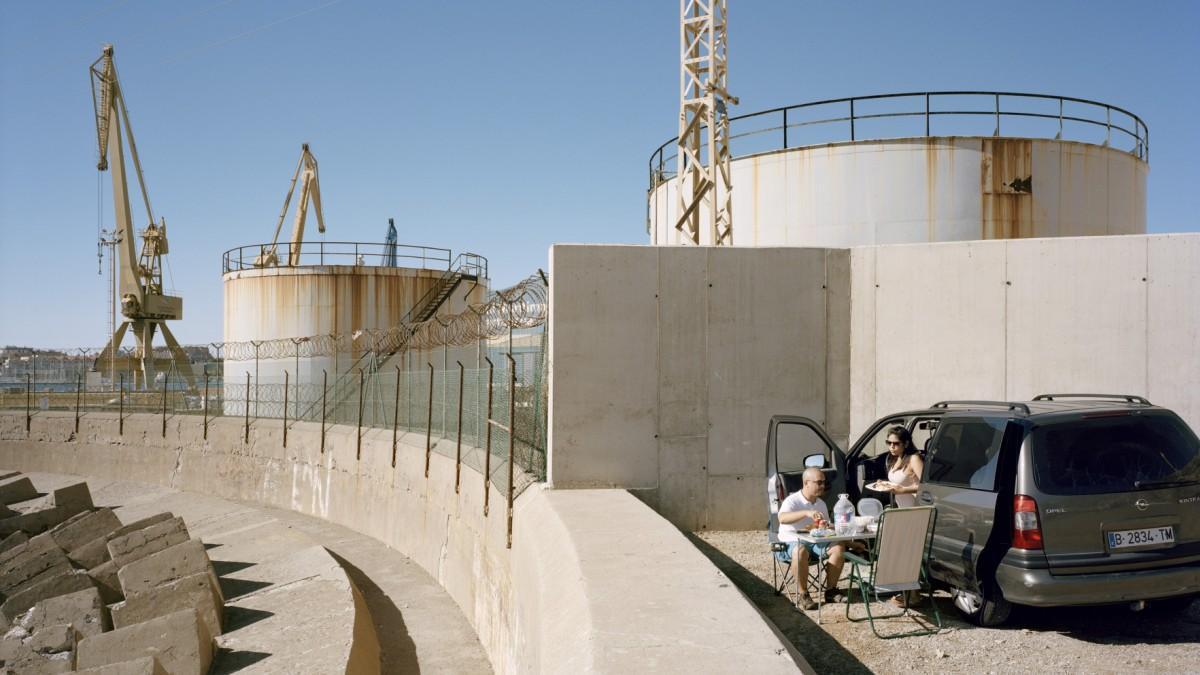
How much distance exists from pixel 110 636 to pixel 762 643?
26.6ft

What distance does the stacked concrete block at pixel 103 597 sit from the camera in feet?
30.9

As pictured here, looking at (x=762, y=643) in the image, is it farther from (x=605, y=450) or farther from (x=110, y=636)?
(x=110, y=636)

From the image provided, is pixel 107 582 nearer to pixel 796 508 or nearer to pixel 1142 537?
pixel 796 508

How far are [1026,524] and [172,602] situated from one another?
983 centimetres

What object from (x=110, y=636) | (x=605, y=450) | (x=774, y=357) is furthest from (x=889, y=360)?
(x=110, y=636)

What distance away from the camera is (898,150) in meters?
16.1

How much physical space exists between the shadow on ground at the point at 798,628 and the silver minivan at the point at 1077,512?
106 centimetres

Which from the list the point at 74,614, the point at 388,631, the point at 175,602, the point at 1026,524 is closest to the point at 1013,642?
the point at 1026,524

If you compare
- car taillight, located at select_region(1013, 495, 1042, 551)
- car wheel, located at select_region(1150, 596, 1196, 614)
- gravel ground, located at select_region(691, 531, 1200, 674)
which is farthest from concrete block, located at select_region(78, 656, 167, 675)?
car wheel, located at select_region(1150, 596, 1196, 614)

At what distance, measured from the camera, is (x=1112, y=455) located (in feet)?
19.2

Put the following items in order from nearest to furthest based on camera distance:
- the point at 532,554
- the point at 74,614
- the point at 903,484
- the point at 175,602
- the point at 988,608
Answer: the point at 988,608
the point at 532,554
the point at 903,484
the point at 175,602
the point at 74,614

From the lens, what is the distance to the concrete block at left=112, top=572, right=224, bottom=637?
10922mm

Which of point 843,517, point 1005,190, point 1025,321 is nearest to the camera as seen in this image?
point 843,517

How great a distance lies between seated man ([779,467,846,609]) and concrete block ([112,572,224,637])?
726cm
